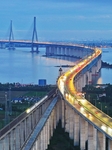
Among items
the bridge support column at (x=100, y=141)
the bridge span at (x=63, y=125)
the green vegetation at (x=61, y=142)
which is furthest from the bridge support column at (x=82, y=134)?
the bridge support column at (x=100, y=141)

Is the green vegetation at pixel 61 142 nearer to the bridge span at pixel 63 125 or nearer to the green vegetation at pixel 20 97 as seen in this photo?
the bridge span at pixel 63 125

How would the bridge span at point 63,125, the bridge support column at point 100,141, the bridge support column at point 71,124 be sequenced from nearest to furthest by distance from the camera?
the bridge span at point 63,125 → the bridge support column at point 100,141 → the bridge support column at point 71,124

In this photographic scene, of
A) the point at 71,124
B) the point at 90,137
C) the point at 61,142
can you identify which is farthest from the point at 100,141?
the point at 71,124

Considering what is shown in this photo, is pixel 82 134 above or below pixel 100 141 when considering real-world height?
below

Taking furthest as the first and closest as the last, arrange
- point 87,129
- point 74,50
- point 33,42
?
point 33,42, point 74,50, point 87,129

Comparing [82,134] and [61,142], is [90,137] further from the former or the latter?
[61,142]

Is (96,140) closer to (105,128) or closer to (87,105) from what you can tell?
(105,128)

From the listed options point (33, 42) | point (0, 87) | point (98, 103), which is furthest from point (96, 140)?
point (33, 42)

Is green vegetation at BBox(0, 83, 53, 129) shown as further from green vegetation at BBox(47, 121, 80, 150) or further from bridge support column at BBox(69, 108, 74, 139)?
bridge support column at BBox(69, 108, 74, 139)
